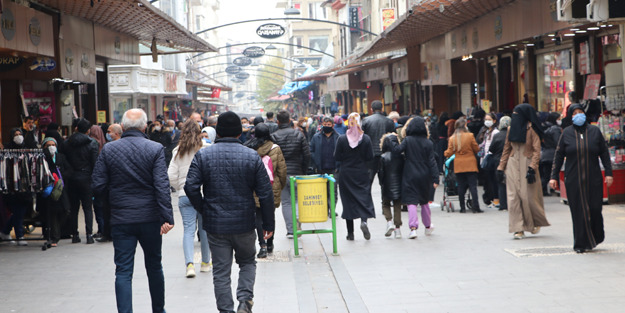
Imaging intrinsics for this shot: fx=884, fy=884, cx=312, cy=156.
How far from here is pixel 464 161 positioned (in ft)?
48.8

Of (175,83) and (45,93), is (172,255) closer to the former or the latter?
(45,93)

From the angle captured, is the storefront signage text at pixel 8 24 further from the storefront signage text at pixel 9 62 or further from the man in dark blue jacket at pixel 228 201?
the man in dark blue jacket at pixel 228 201

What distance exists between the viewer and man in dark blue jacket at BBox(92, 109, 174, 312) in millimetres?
6855

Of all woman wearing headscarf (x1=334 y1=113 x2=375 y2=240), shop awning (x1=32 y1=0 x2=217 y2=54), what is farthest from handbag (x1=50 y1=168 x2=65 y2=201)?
woman wearing headscarf (x1=334 y1=113 x2=375 y2=240)

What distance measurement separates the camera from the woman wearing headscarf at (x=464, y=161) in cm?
1486

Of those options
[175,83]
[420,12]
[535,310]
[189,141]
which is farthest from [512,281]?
[175,83]

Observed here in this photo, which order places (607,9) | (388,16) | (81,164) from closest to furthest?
(607,9) < (81,164) < (388,16)

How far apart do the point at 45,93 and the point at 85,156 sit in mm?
6157

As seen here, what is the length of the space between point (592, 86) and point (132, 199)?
11056mm

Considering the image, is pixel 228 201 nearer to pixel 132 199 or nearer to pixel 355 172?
pixel 132 199

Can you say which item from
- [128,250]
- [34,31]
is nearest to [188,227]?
[128,250]

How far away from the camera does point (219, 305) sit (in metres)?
6.89

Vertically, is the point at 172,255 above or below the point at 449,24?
below

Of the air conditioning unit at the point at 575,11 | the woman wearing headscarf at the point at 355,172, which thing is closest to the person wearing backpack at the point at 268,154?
the woman wearing headscarf at the point at 355,172
